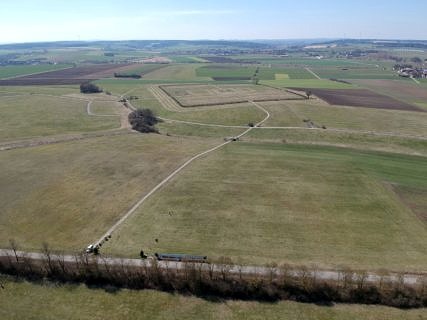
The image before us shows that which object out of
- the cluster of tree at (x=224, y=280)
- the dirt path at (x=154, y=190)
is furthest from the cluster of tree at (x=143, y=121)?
Result: the cluster of tree at (x=224, y=280)

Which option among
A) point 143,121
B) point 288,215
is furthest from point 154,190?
point 143,121

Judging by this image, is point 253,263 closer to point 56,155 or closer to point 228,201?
point 228,201

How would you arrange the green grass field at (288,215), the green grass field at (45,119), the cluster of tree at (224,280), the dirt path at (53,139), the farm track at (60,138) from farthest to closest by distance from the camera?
the green grass field at (45,119) < the farm track at (60,138) < the dirt path at (53,139) < the green grass field at (288,215) < the cluster of tree at (224,280)

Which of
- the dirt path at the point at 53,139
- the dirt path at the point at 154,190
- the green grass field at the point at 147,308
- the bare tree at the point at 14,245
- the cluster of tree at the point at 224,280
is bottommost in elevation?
the green grass field at the point at 147,308

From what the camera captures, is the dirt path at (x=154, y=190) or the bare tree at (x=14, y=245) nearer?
the bare tree at (x=14, y=245)

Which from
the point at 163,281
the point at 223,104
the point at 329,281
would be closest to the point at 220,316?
the point at 163,281

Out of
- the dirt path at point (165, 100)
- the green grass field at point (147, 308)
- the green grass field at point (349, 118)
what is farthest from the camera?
the dirt path at point (165, 100)

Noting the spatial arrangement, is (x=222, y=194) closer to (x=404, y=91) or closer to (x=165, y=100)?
(x=165, y=100)

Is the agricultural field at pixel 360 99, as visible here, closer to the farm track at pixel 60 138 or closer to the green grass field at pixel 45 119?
the farm track at pixel 60 138
